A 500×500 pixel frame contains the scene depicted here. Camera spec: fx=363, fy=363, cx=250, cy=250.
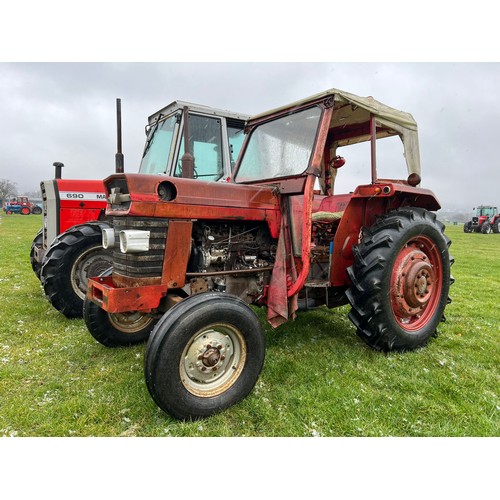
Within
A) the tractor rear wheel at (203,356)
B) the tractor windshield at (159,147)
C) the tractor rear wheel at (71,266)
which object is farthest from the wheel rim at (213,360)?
the tractor windshield at (159,147)

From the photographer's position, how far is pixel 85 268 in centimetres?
459

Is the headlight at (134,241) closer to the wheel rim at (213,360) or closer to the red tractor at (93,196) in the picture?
A: the wheel rim at (213,360)

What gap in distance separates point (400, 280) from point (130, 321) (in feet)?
8.93

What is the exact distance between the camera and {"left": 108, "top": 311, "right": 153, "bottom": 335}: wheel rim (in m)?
3.58

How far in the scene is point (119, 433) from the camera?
7.77 ft

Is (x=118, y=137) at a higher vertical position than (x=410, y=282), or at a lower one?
higher

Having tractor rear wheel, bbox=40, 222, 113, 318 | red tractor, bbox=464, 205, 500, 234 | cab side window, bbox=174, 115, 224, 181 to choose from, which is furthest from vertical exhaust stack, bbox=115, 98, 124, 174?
red tractor, bbox=464, 205, 500, 234

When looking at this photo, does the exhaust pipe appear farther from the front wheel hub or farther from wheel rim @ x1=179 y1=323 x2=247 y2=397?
the front wheel hub

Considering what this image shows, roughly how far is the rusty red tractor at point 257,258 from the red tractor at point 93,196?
1.25 metres

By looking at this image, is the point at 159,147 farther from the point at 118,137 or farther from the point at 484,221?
the point at 484,221

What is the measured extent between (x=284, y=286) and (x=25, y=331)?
10.2 ft

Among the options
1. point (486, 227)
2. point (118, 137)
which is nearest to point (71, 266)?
point (118, 137)

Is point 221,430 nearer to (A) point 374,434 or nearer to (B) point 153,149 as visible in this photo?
(A) point 374,434

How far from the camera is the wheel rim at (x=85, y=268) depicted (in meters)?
4.52
